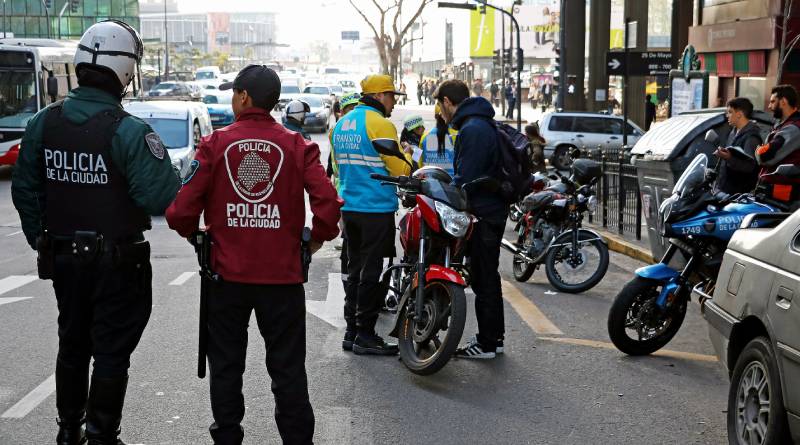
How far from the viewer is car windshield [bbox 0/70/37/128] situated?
82.2 ft

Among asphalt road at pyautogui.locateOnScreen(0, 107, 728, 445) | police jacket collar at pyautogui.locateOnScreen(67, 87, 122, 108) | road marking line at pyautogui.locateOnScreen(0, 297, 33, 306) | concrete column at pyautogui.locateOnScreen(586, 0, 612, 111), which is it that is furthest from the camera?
concrete column at pyautogui.locateOnScreen(586, 0, 612, 111)

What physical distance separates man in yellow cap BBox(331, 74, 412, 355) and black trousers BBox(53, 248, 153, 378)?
2.52 metres

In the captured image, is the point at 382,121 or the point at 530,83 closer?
the point at 382,121

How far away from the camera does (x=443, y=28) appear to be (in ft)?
390

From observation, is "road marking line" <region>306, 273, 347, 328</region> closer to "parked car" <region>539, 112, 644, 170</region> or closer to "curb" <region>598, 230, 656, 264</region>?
"curb" <region>598, 230, 656, 264</region>

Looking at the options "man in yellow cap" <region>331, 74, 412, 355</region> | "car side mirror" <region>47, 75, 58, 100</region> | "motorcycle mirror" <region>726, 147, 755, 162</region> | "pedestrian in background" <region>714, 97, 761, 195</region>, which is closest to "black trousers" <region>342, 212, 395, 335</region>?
"man in yellow cap" <region>331, 74, 412, 355</region>

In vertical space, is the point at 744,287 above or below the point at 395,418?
above

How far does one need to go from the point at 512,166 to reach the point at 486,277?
72cm

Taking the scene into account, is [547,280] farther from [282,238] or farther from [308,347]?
[282,238]

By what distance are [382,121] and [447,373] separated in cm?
164

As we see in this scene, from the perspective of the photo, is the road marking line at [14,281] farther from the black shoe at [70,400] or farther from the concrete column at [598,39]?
the concrete column at [598,39]

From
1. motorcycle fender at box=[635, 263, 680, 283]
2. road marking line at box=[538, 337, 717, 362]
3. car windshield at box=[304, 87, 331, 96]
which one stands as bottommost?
road marking line at box=[538, 337, 717, 362]

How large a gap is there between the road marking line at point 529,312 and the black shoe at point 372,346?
1383 millimetres

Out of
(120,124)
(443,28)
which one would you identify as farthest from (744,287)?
(443,28)
